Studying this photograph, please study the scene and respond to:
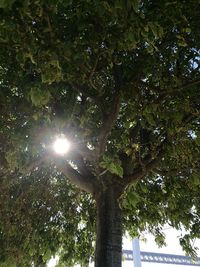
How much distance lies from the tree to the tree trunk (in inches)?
0.8

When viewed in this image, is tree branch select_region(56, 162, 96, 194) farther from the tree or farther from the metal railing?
the metal railing

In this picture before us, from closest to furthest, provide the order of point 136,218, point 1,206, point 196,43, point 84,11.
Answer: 1. point 84,11
2. point 196,43
3. point 1,206
4. point 136,218

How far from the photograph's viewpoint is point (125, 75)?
21.5 feet

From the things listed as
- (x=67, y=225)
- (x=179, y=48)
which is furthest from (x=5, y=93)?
(x=67, y=225)

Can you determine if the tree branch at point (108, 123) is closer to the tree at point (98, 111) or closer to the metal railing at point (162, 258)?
the tree at point (98, 111)

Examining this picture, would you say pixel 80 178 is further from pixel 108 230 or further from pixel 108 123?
pixel 108 123

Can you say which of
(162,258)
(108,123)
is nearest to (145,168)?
(108,123)

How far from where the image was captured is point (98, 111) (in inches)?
296

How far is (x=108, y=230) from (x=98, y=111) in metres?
2.26

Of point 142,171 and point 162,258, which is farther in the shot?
point 162,258

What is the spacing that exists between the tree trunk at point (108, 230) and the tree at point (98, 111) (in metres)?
0.02

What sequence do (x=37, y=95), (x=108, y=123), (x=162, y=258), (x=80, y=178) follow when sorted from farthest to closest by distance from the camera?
(x=162, y=258), (x=80, y=178), (x=108, y=123), (x=37, y=95)

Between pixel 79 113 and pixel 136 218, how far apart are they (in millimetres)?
5434

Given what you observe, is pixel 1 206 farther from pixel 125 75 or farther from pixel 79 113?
pixel 125 75
